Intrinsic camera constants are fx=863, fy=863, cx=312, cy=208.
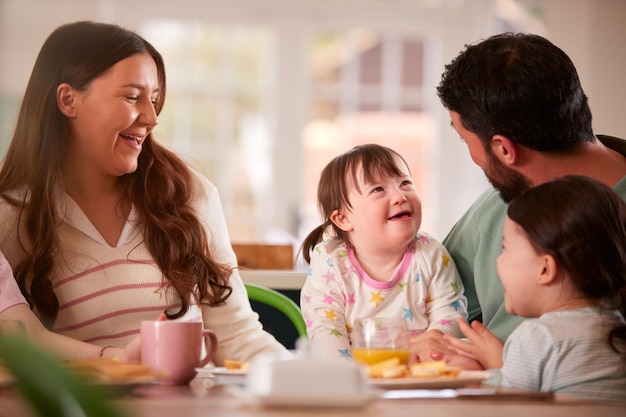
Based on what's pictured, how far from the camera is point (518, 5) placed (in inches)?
243

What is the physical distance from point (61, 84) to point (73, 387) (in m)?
1.75

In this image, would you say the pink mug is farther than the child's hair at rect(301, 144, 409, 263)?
No

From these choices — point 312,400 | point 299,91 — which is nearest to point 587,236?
point 312,400

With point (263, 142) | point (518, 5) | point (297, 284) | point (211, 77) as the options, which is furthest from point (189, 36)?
point (297, 284)

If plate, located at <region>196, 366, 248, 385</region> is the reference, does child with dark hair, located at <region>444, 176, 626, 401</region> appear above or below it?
above

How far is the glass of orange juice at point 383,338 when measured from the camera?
1292mm

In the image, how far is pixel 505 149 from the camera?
6.04 ft

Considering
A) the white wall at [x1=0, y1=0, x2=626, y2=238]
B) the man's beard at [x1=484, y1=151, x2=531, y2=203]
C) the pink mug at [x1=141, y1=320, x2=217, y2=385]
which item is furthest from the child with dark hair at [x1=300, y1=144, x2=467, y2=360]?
the white wall at [x1=0, y1=0, x2=626, y2=238]

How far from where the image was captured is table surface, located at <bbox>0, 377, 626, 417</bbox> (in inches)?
34.0

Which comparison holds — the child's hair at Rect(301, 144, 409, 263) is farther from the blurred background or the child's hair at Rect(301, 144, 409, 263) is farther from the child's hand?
the blurred background

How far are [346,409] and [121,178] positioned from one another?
1373 mm

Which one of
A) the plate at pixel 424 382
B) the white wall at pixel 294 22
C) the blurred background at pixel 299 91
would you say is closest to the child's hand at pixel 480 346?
the plate at pixel 424 382

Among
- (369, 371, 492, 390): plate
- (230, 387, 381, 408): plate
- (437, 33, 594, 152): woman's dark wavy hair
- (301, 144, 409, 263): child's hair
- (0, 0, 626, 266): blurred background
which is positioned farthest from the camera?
(0, 0, 626, 266): blurred background

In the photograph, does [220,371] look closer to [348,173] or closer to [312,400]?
[312,400]
